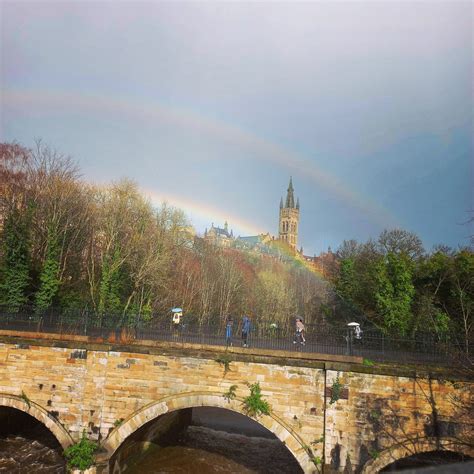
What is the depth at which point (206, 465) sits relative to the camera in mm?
19859

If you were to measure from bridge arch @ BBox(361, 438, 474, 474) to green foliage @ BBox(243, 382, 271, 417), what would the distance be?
3.70 meters

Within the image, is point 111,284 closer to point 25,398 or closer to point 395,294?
point 25,398

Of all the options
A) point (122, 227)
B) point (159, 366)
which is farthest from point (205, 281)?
point (159, 366)

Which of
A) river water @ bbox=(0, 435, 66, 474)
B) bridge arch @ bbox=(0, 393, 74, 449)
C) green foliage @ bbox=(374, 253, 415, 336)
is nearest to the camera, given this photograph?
bridge arch @ bbox=(0, 393, 74, 449)

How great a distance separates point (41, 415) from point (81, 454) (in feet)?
8.28

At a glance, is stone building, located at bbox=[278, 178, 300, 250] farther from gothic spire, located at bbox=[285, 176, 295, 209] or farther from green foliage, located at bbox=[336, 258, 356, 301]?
green foliage, located at bbox=[336, 258, 356, 301]

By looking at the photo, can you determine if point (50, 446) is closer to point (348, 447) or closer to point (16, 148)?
point (348, 447)

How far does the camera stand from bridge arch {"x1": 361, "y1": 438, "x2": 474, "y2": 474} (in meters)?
12.7

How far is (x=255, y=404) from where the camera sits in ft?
46.3

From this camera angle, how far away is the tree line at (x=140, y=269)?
897 inches

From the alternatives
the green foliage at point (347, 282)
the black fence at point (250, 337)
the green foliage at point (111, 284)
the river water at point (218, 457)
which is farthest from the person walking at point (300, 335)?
the green foliage at point (111, 284)

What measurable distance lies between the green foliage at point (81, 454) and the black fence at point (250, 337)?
151 inches

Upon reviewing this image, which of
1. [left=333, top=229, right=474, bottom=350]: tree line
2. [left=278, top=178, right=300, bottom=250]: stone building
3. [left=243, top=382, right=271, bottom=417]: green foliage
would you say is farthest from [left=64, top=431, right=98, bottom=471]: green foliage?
[left=278, top=178, right=300, bottom=250]: stone building

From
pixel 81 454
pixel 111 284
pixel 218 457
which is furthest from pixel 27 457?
pixel 111 284
